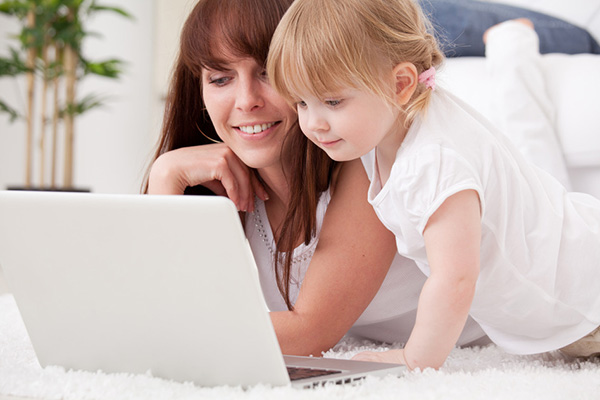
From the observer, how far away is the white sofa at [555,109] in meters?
1.64

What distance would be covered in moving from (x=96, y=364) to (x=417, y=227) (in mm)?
433

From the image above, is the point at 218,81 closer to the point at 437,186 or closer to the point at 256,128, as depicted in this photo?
the point at 256,128

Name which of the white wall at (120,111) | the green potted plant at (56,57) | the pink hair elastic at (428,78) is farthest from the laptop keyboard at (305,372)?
the white wall at (120,111)

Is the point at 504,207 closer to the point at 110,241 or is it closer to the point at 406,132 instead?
the point at 406,132

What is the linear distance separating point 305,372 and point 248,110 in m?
0.47

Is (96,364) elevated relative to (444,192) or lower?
lower

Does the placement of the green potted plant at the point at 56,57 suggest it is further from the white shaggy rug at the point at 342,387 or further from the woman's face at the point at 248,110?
the white shaggy rug at the point at 342,387

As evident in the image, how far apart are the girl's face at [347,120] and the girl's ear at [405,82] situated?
0.06ft

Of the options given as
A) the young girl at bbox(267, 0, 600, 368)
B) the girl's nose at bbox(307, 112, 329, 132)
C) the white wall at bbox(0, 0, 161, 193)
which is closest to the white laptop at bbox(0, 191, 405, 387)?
the young girl at bbox(267, 0, 600, 368)

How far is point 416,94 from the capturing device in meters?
0.94

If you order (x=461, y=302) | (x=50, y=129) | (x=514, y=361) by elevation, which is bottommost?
(x=50, y=129)

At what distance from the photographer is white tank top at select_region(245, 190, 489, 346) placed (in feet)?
3.85

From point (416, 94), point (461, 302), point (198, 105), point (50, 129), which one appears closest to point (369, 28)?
point (416, 94)

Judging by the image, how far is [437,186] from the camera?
2.74ft
